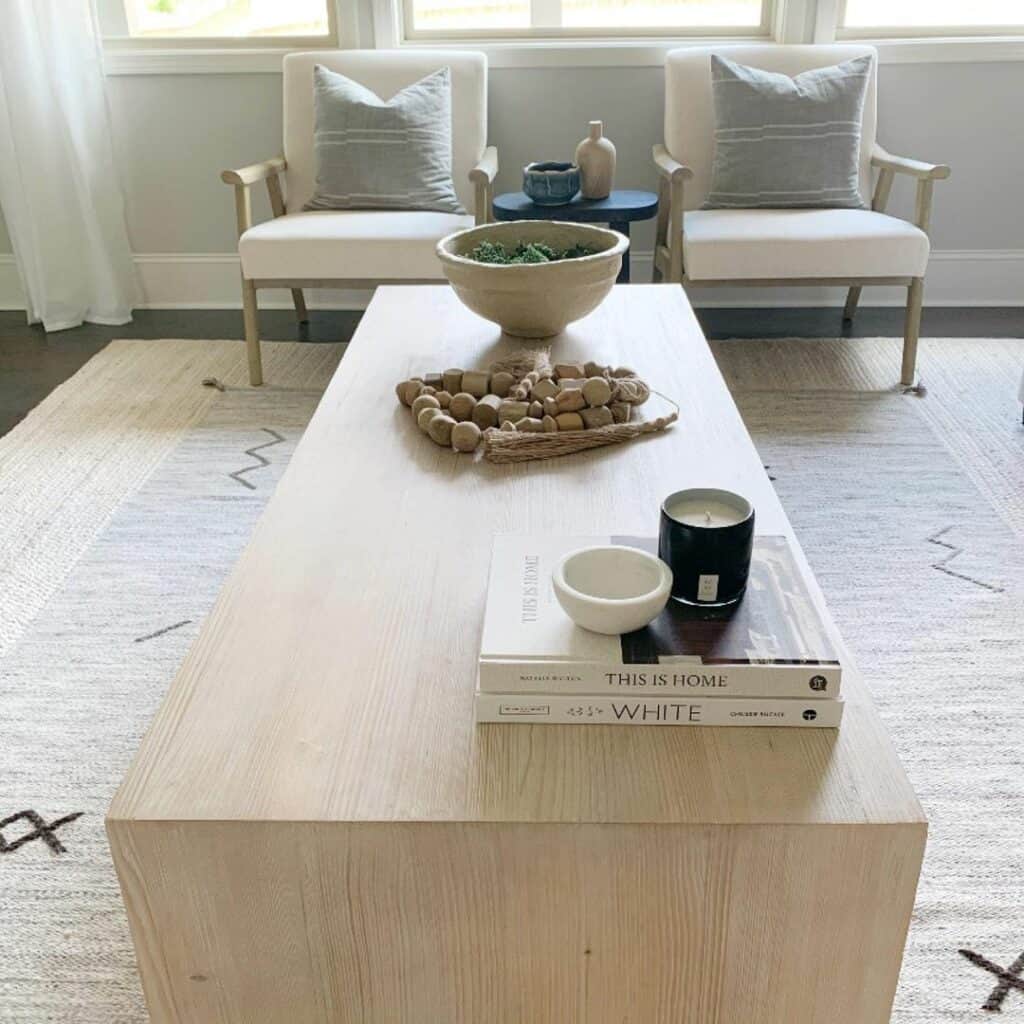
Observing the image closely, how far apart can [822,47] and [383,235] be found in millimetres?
1502

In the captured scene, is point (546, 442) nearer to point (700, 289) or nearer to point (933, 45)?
point (700, 289)

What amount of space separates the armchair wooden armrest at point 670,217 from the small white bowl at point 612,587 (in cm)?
198

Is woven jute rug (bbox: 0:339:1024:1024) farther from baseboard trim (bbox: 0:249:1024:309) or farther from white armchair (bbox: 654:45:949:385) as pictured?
baseboard trim (bbox: 0:249:1024:309)

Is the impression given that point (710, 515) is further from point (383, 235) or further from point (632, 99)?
point (632, 99)

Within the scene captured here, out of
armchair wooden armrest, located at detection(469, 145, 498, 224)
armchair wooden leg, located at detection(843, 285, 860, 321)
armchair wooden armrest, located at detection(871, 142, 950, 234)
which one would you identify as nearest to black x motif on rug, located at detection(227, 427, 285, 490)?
armchair wooden armrest, located at detection(469, 145, 498, 224)

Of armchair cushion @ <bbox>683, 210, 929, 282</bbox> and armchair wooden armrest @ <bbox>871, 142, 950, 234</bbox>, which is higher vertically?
armchair wooden armrest @ <bbox>871, 142, 950, 234</bbox>

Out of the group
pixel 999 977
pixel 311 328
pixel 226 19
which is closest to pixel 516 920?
pixel 999 977

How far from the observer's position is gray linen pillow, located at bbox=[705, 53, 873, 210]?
3.06 m

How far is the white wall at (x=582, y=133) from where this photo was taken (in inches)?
135

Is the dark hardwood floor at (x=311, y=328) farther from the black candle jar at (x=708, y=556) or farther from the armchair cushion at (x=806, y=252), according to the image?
the black candle jar at (x=708, y=556)

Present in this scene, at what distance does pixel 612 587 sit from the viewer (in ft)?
3.28

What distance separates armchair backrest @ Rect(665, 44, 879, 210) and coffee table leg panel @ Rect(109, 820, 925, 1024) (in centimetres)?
273

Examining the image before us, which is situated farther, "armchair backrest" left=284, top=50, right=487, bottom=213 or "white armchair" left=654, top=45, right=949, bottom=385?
"armchair backrest" left=284, top=50, right=487, bottom=213

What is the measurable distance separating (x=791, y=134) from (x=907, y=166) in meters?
0.34
